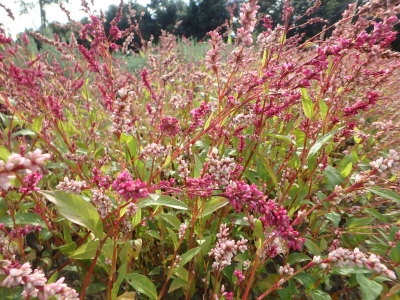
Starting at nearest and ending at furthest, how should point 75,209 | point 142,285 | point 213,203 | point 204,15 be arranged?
point 75,209
point 142,285
point 213,203
point 204,15

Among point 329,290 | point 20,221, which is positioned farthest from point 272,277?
point 20,221

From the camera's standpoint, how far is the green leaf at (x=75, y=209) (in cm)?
81

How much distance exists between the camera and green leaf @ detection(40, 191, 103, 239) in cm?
81

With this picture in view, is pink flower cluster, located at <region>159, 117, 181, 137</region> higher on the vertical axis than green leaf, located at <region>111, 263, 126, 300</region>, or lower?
higher

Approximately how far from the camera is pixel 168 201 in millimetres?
936

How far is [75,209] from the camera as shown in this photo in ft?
2.73

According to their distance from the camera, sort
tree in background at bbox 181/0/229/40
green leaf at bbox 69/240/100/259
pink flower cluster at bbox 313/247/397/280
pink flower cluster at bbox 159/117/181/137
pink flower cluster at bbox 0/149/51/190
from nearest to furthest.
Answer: pink flower cluster at bbox 0/149/51/190 → pink flower cluster at bbox 313/247/397/280 → green leaf at bbox 69/240/100/259 → pink flower cluster at bbox 159/117/181/137 → tree in background at bbox 181/0/229/40

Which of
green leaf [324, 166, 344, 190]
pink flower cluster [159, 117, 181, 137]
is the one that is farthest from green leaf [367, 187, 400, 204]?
pink flower cluster [159, 117, 181, 137]

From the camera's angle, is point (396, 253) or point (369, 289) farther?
point (396, 253)


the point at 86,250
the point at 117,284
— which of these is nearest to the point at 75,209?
the point at 86,250

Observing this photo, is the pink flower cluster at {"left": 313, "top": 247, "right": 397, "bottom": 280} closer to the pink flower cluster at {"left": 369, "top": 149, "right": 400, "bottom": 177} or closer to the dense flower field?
the dense flower field

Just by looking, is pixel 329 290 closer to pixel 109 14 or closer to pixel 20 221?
pixel 20 221

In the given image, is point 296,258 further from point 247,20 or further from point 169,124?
point 247,20

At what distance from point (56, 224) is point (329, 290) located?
49.6 inches
